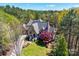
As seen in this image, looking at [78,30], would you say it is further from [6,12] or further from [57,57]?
[6,12]

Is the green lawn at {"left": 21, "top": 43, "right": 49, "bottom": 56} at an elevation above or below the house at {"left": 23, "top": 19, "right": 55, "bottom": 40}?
below

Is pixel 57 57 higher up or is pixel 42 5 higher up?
pixel 42 5

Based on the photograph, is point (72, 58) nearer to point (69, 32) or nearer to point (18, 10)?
point (69, 32)

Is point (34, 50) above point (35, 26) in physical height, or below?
below

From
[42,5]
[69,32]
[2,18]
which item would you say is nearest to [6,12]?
[2,18]

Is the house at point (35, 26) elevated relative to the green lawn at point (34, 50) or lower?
elevated

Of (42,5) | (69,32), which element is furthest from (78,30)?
(42,5)
